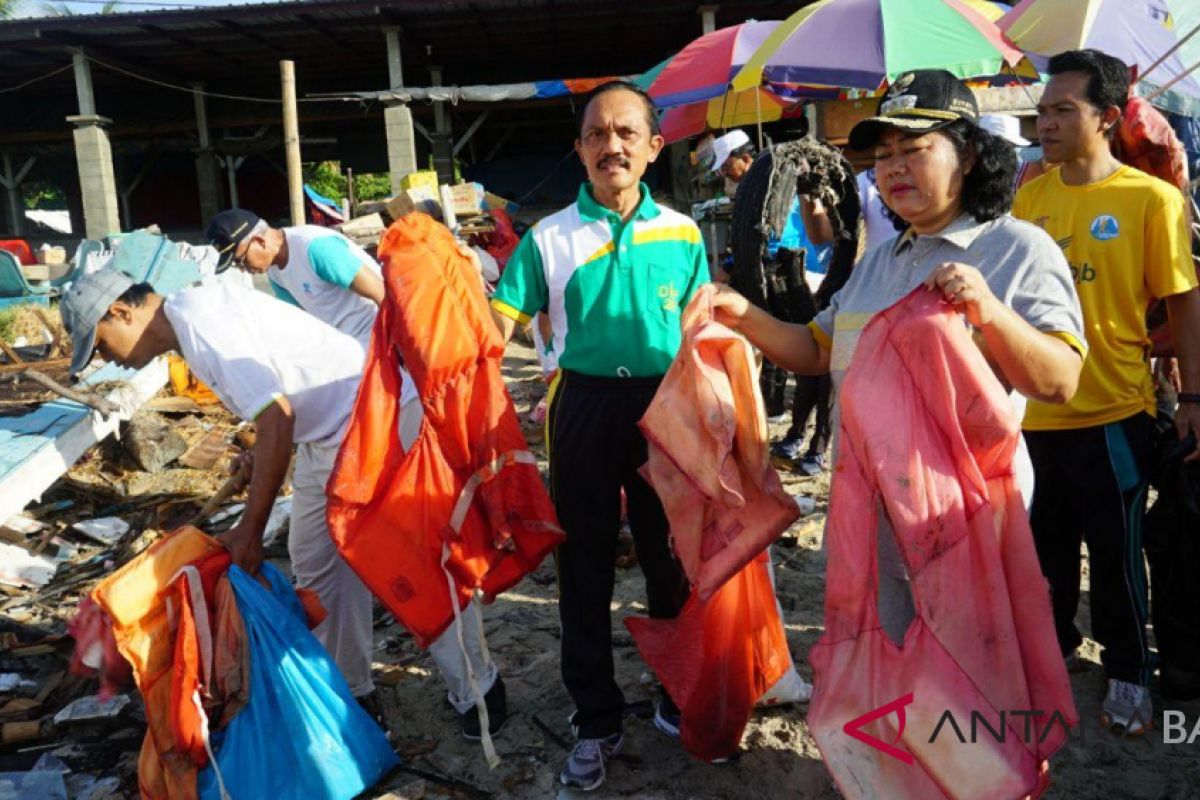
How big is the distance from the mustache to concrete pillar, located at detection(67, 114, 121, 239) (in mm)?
14797

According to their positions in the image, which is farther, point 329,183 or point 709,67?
point 329,183

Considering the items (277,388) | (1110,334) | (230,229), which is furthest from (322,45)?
(1110,334)

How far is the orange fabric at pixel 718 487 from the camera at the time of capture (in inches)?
82.7

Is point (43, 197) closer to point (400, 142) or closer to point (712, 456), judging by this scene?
point (400, 142)

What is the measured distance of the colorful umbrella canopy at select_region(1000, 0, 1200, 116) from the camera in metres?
4.19

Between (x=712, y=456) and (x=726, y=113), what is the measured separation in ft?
23.7

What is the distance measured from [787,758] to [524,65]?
53.9 feet

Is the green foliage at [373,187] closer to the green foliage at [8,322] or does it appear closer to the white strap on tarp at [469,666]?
the green foliage at [8,322]

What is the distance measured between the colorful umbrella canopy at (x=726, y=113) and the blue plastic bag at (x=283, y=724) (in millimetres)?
6581

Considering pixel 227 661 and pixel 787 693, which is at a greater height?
pixel 227 661

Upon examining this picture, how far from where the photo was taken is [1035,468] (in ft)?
9.66

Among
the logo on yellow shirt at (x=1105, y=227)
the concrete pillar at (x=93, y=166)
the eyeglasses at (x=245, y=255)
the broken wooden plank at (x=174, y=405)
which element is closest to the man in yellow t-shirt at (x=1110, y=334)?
the logo on yellow shirt at (x=1105, y=227)

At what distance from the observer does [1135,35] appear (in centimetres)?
426

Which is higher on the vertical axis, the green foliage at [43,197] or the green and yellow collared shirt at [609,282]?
the green foliage at [43,197]
